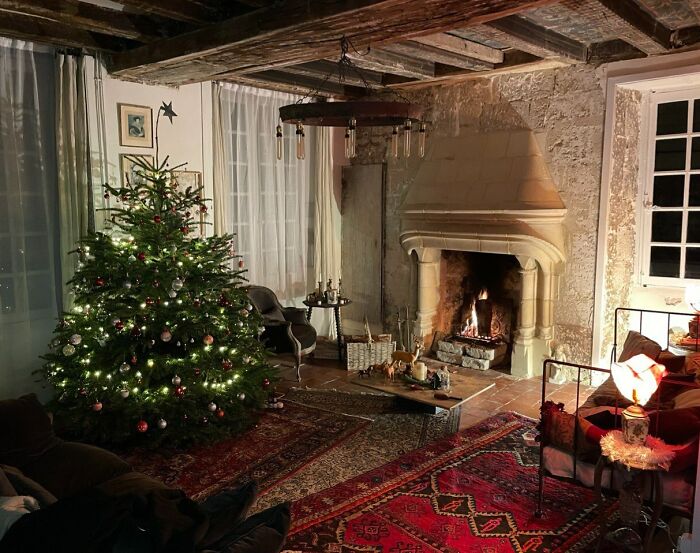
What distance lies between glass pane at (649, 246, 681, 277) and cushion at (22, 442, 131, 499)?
477 centimetres

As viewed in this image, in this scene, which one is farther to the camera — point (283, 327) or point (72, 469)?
point (283, 327)

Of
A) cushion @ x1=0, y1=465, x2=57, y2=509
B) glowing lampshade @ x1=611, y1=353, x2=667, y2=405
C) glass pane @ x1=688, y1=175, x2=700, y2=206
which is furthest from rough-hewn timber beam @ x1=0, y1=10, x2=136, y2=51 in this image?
glass pane @ x1=688, y1=175, x2=700, y2=206


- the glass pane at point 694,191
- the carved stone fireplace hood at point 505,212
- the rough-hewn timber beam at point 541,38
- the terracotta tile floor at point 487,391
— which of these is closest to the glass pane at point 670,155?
the glass pane at point 694,191

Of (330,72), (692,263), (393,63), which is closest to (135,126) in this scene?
(330,72)

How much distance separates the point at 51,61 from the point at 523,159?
4184mm

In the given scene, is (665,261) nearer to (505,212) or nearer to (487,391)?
(505,212)

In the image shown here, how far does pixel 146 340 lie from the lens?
4230 mm

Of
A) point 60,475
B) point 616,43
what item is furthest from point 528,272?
point 60,475

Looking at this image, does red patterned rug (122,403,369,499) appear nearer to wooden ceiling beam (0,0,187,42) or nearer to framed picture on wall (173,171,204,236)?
framed picture on wall (173,171,204,236)

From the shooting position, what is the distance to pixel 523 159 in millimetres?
5762

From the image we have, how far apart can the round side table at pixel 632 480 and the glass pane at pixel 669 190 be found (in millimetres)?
3316

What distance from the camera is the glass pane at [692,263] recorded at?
528 centimetres

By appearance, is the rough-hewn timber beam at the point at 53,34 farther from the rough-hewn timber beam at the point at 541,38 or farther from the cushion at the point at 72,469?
the cushion at the point at 72,469

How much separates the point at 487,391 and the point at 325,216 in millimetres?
2824
